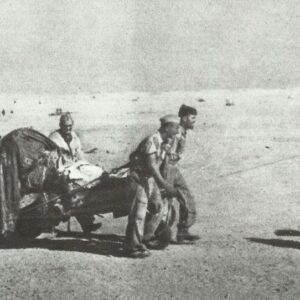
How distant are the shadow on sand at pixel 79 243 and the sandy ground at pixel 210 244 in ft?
0.04

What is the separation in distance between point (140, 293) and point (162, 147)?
7.58 feet

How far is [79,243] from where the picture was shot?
32.8 ft

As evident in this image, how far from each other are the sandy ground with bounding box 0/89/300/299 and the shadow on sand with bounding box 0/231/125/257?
13 mm

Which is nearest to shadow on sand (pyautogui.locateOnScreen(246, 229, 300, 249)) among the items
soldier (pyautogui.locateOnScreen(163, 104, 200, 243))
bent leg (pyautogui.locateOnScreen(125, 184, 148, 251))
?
soldier (pyautogui.locateOnScreen(163, 104, 200, 243))

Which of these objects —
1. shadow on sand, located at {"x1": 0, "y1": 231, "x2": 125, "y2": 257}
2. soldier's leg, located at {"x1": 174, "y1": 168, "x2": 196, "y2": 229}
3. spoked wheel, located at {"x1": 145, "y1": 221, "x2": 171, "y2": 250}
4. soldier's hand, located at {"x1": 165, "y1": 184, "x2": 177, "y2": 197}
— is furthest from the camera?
soldier's leg, located at {"x1": 174, "y1": 168, "x2": 196, "y2": 229}

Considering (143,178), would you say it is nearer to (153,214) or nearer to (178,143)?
(153,214)

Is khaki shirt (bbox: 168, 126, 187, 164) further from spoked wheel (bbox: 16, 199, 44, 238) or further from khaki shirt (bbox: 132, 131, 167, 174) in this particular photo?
spoked wheel (bbox: 16, 199, 44, 238)

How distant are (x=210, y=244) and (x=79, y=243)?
66.3 inches

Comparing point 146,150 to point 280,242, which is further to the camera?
point 280,242

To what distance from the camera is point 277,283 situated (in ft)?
26.2

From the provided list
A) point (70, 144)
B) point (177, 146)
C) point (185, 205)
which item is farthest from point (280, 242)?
point (70, 144)

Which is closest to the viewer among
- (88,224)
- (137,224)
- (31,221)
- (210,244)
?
(137,224)

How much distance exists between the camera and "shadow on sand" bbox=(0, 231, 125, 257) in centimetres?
955

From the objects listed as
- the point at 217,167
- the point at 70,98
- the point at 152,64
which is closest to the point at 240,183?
the point at 217,167
